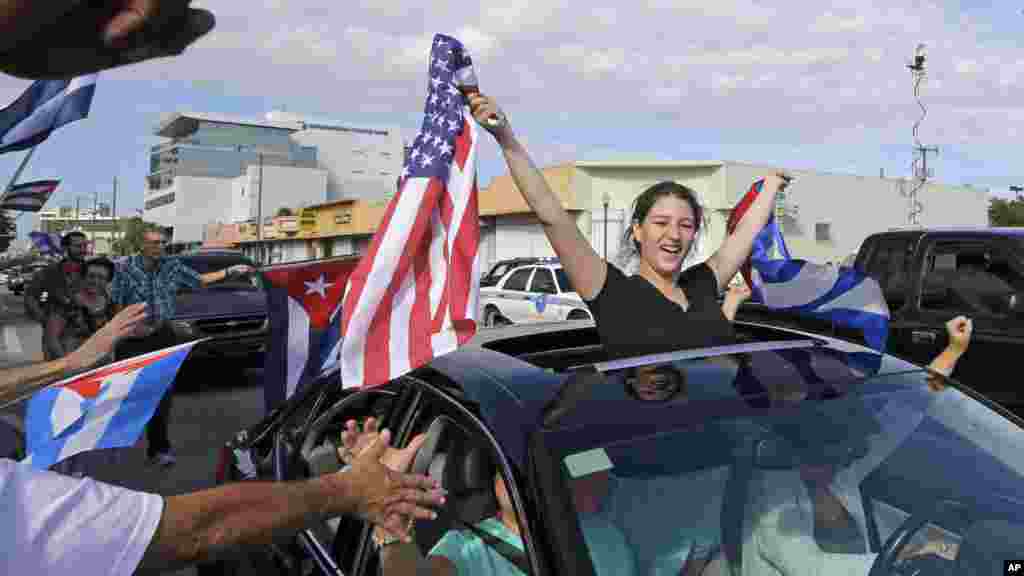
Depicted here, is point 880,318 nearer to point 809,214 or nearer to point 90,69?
point 90,69

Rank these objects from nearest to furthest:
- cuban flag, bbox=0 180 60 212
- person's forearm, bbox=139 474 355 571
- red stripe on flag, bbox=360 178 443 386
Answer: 1. person's forearm, bbox=139 474 355 571
2. red stripe on flag, bbox=360 178 443 386
3. cuban flag, bbox=0 180 60 212

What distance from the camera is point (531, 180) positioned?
9.63ft

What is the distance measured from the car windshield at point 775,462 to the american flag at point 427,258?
2.08 ft

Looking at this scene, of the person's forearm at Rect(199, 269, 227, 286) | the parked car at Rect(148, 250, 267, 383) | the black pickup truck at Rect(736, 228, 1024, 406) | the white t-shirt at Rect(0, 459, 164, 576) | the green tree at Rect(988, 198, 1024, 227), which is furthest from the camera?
the green tree at Rect(988, 198, 1024, 227)

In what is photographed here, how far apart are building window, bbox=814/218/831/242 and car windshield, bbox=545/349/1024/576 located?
3421 cm

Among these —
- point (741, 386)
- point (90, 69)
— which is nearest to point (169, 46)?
point (90, 69)

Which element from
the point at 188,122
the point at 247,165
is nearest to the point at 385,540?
the point at 247,165

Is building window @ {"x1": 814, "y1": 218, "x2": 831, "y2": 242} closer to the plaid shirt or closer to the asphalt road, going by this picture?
the asphalt road

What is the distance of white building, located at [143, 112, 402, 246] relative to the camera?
90.8 m

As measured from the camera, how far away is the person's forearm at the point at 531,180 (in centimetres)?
293

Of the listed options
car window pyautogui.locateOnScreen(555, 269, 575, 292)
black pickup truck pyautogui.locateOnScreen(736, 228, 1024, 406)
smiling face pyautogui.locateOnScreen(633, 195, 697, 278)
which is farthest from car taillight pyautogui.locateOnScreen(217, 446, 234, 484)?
car window pyautogui.locateOnScreen(555, 269, 575, 292)

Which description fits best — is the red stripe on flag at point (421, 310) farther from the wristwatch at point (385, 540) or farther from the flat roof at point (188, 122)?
the flat roof at point (188, 122)

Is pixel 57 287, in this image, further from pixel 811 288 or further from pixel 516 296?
pixel 516 296

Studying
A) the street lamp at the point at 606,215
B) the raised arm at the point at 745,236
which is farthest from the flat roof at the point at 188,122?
the raised arm at the point at 745,236
